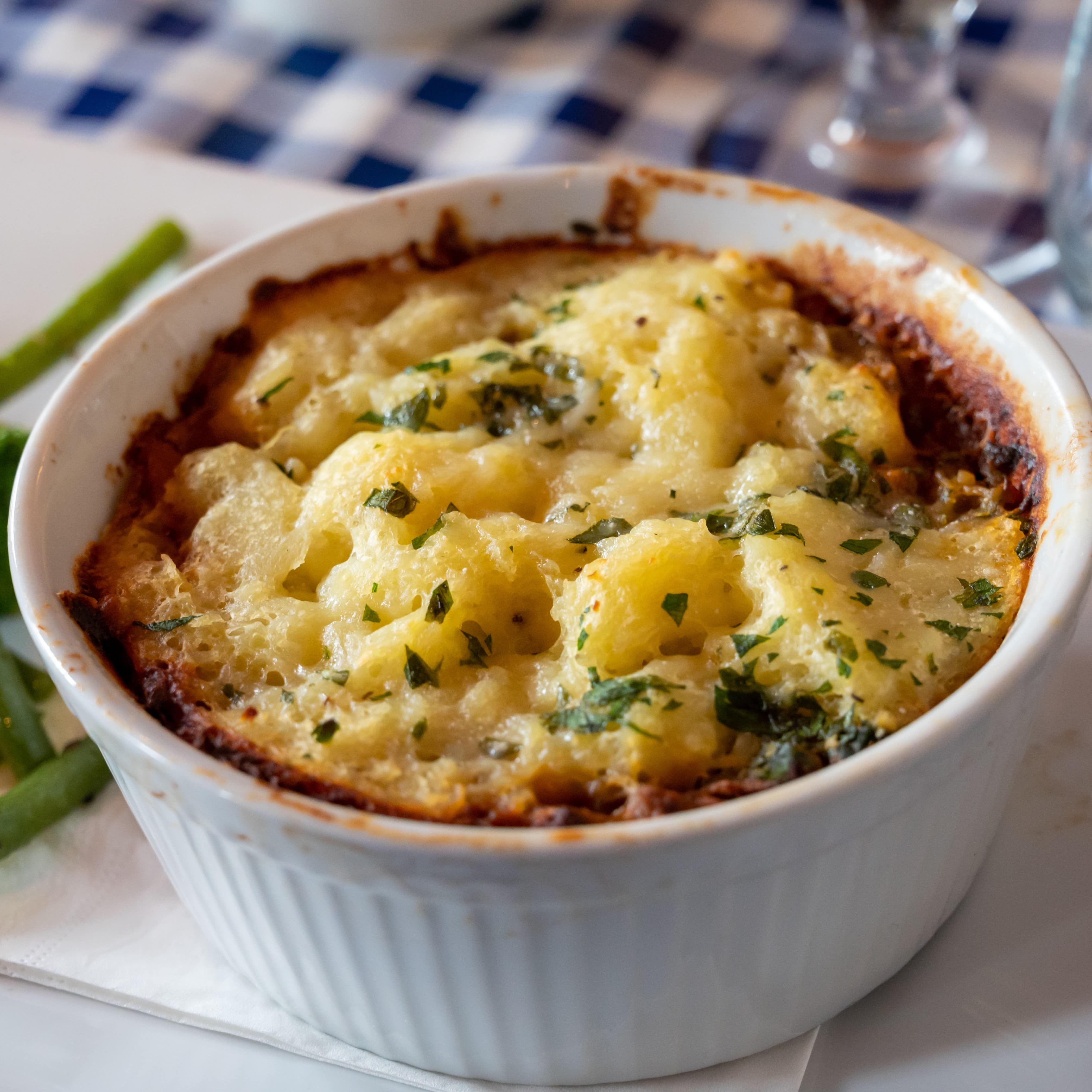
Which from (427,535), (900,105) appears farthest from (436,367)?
(900,105)

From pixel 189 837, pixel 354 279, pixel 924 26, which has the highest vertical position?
pixel 354 279

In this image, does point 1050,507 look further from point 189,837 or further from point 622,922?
point 189,837

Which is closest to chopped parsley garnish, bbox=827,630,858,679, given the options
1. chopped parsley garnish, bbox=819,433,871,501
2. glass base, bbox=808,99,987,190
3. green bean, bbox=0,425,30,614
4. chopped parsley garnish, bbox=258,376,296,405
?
chopped parsley garnish, bbox=819,433,871,501

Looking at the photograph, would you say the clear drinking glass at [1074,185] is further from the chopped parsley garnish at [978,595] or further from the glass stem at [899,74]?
the chopped parsley garnish at [978,595]

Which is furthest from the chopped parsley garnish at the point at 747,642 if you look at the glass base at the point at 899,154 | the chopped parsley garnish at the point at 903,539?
the glass base at the point at 899,154

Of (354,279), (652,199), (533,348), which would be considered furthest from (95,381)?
(652,199)

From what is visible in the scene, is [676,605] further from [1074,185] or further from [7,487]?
[1074,185]

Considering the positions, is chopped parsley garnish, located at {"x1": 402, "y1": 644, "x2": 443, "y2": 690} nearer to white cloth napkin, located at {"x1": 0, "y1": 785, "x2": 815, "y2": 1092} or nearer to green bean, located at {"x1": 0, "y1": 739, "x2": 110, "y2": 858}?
white cloth napkin, located at {"x1": 0, "y1": 785, "x2": 815, "y2": 1092}
